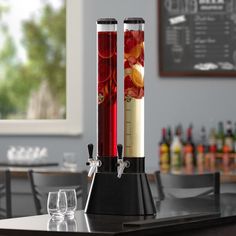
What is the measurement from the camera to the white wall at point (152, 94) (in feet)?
19.2

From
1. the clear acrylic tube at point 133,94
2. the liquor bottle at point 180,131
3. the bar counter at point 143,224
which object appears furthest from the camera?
the liquor bottle at point 180,131

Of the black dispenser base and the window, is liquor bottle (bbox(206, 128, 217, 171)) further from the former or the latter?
the black dispenser base

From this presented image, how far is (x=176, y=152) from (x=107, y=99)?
325 cm

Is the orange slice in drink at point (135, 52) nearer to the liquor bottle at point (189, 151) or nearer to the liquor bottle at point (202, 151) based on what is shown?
the liquor bottle at point (202, 151)

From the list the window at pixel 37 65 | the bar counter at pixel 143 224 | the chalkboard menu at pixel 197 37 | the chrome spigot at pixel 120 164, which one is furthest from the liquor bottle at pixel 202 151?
the chrome spigot at pixel 120 164

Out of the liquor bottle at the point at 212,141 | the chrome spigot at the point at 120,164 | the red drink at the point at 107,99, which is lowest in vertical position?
the liquor bottle at the point at 212,141

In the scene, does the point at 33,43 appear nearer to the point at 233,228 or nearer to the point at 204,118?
the point at 204,118

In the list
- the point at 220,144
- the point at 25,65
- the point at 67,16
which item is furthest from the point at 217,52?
the point at 25,65

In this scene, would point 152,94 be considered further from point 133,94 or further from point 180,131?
point 133,94

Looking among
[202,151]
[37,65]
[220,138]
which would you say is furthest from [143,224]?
[37,65]

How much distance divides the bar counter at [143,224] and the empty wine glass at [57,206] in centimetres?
2

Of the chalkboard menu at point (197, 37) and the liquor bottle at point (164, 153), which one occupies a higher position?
the chalkboard menu at point (197, 37)

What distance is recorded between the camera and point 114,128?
2469 millimetres

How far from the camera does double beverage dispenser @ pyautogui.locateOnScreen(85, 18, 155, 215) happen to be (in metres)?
2.35
